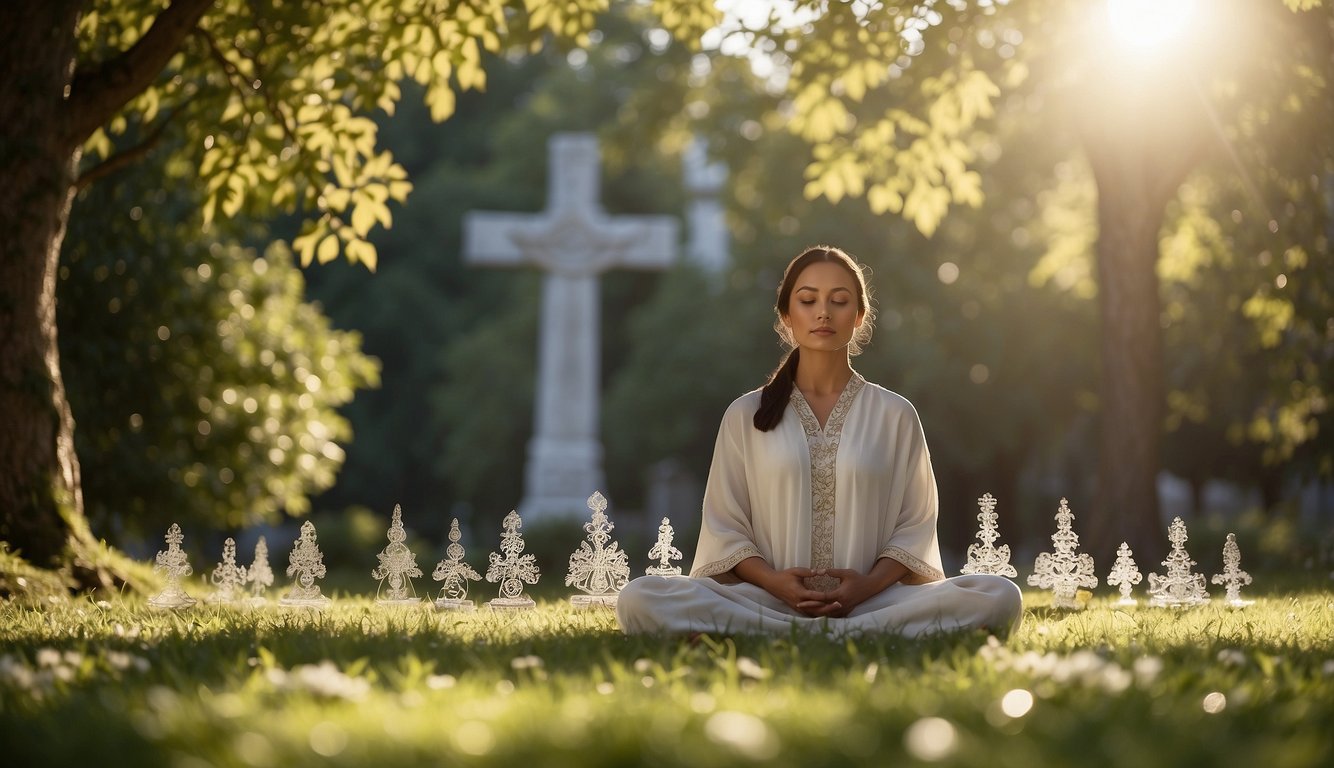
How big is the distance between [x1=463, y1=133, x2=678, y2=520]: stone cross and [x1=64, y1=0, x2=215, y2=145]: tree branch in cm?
1380

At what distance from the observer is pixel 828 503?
6.43 meters

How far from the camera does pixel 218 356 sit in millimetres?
15273

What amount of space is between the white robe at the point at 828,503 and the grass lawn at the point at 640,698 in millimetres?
532

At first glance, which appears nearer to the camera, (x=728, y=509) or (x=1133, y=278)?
(x=728, y=509)

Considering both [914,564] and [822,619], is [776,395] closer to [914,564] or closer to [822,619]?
[914,564]

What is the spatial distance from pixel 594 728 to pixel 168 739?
37.8 inches

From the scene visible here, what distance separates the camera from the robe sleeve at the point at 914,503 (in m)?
6.38

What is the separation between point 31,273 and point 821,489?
15.6 ft

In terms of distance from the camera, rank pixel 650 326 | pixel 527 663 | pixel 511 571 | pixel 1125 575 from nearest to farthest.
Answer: pixel 527 663, pixel 511 571, pixel 1125 575, pixel 650 326

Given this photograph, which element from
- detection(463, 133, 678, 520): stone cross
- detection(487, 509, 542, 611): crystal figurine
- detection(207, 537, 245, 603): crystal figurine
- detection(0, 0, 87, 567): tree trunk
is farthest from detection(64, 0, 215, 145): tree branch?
detection(463, 133, 678, 520): stone cross

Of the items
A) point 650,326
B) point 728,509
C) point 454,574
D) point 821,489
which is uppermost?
point 650,326

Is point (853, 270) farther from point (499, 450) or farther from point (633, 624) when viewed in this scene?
point (499, 450)

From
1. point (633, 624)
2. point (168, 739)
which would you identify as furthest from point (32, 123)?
point (168, 739)

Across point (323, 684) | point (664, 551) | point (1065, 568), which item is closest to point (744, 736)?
point (323, 684)
